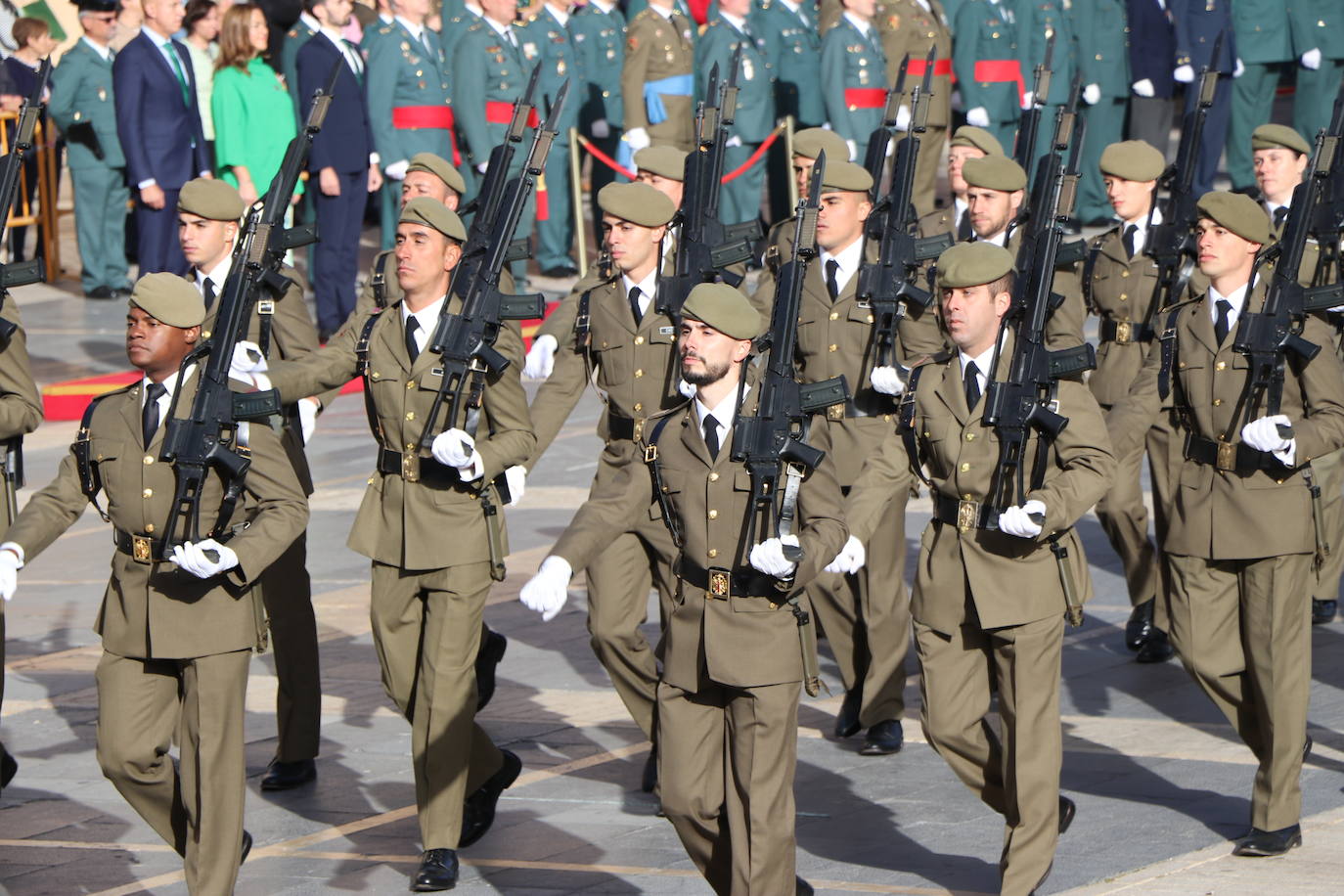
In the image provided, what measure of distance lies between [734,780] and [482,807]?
5.16 ft

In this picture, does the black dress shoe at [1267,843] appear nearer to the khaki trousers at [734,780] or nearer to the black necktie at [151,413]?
the khaki trousers at [734,780]

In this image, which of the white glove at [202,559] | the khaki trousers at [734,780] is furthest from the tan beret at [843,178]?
the white glove at [202,559]

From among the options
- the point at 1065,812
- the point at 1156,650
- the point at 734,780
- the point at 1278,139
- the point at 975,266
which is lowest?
the point at 1156,650

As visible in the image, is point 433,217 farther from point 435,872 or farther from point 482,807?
point 435,872

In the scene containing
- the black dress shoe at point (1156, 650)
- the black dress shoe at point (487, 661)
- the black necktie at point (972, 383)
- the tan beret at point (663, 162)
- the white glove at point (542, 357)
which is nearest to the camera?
the black necktie at point (972, 383)

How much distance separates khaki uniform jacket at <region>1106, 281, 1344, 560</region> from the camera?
23.8 feet

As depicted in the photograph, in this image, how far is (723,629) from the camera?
6.05 meters

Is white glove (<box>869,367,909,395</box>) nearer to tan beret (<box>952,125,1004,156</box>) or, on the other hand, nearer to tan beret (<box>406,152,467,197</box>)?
tan beret (<box>406,152,467,197</box>)

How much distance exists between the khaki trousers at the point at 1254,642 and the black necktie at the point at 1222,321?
71 centimetres

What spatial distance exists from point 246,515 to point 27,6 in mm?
14996

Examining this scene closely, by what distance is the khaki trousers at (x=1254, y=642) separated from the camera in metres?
7.15

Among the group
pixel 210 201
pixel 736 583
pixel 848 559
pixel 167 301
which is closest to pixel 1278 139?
pixel 210 201

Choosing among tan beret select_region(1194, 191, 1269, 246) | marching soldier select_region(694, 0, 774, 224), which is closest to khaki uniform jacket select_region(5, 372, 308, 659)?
tan beret select_region(1194, 191, 1269, 246)

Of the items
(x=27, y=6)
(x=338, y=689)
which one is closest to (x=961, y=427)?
(x=338, y=689)
